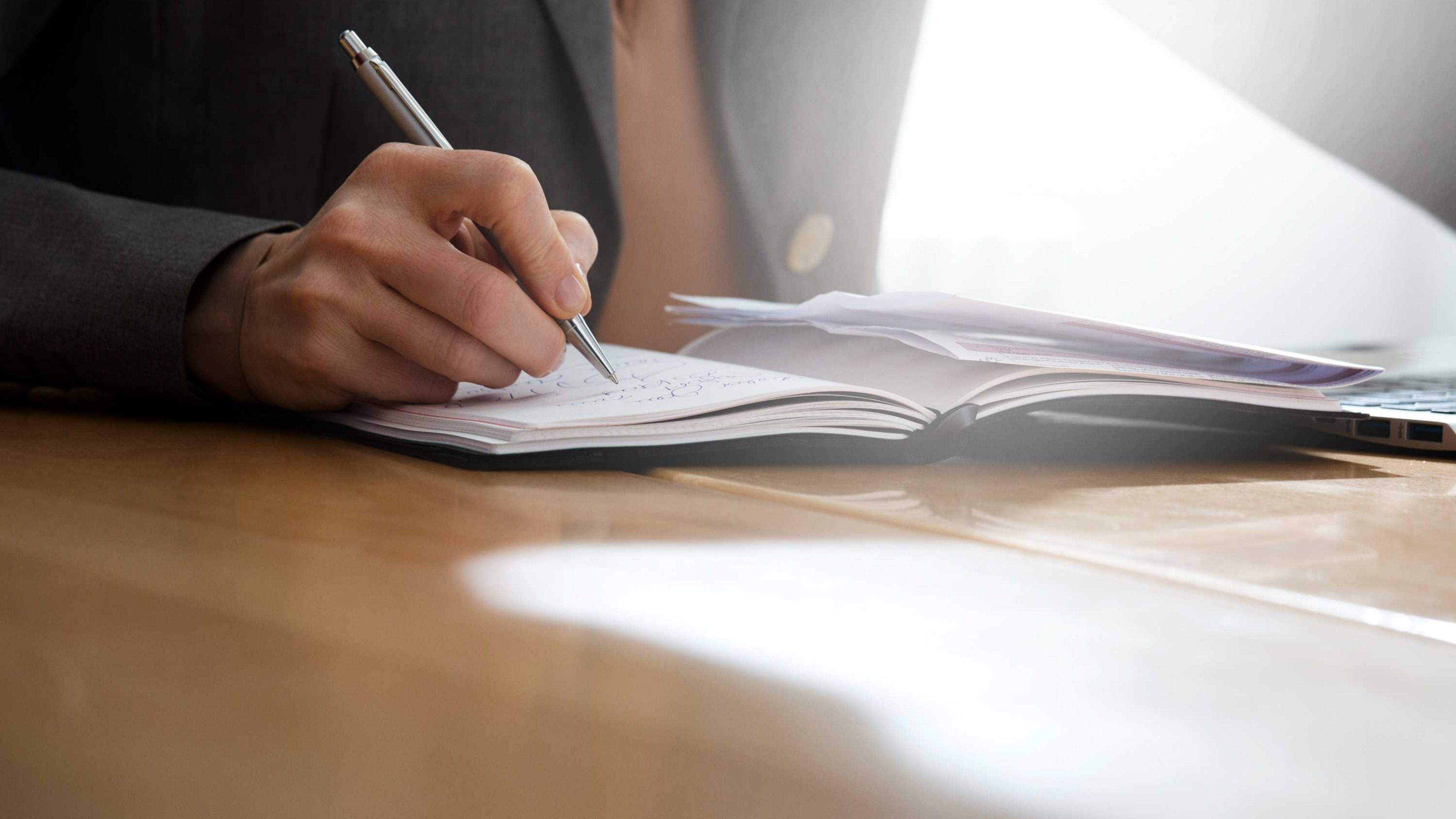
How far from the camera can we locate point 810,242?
1030mm

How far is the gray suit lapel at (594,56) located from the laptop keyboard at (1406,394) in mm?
611

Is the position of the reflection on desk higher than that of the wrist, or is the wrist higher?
the wrist

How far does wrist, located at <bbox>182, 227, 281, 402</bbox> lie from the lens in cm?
52

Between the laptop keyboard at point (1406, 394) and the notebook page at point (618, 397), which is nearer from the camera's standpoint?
the notebook page at point (618, 397)

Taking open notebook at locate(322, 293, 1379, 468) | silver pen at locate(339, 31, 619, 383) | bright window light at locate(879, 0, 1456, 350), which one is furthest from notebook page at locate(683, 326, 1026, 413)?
bright window light at locate(879, 0, 1456, 350)

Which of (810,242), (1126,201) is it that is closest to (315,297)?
(810,242)

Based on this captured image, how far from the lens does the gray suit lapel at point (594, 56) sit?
883mm

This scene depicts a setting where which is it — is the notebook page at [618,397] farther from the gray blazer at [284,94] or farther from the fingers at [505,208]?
the gray blazer at [284,94]

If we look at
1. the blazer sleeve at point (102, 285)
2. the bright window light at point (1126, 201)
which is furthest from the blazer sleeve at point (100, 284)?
the bright window light at point (1126, 201)

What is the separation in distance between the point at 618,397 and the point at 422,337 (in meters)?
0.10

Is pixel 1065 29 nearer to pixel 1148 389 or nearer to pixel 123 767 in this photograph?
pixel 1148 389

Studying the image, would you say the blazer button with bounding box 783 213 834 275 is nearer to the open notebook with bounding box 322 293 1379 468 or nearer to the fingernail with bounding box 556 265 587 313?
the open notebook with bounding box 322 293 1379 468

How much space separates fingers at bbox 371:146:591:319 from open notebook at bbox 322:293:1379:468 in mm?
53

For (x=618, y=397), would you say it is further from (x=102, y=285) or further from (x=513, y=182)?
(x=102, y=285)
